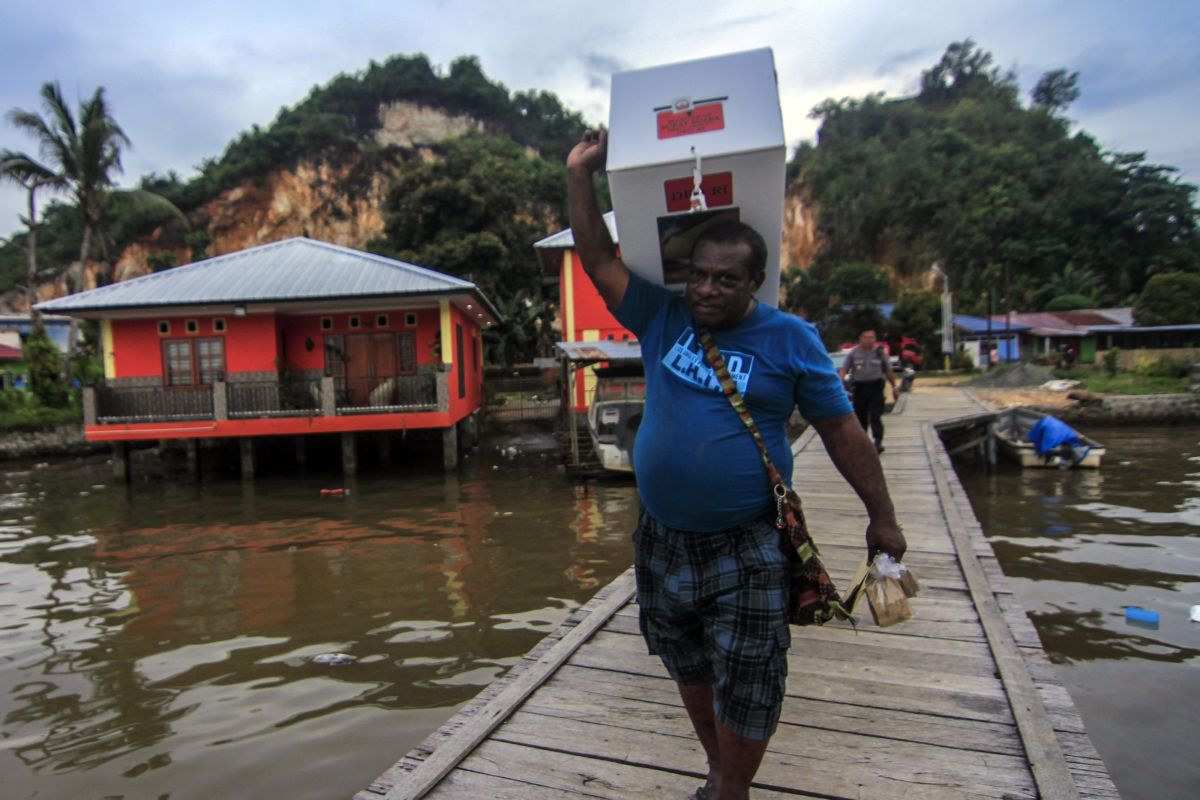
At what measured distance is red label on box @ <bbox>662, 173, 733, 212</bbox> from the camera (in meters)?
2.14

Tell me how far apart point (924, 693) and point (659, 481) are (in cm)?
181

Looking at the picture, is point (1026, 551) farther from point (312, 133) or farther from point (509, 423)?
point (312, 133)

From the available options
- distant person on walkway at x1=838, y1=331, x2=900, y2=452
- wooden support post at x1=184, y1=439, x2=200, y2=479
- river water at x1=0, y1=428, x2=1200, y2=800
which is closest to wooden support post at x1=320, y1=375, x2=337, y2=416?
river water at x1=0, y1=428, x2=1200, y2=800

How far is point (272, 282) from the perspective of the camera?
16.1 metres

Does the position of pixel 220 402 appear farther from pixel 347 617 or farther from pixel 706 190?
pixel 706 190

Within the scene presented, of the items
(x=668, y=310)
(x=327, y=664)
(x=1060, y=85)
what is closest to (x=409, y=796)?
(x=668, y=310)

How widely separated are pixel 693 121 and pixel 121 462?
17.1 meters

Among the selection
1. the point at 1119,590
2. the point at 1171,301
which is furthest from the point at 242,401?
the point at 1171,301

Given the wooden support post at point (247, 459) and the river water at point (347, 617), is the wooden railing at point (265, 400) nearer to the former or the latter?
the wooden support post at point (247, 459)

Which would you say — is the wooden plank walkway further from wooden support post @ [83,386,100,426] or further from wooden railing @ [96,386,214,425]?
wooden support post @ [83,386,100,426]

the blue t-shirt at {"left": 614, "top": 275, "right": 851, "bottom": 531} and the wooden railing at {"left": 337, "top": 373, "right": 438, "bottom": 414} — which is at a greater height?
the blue t-shirt at {"left": 614, "top": 275, "right": 851, "bottom": 531}

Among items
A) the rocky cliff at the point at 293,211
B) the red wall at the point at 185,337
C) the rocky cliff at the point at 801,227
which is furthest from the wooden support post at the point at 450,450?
the rocky cliff at the point at 801,227

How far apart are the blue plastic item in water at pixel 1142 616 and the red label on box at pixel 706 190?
6.02 m

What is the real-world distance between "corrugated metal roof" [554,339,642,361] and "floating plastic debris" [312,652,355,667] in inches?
310
